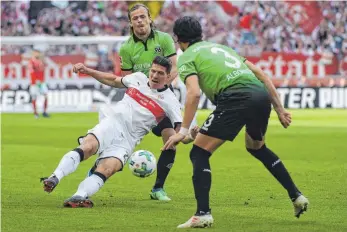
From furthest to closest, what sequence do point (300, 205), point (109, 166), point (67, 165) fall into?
point (109, 166) < point (67, 165) < point (300, 205)

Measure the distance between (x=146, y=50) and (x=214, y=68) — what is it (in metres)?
3.02

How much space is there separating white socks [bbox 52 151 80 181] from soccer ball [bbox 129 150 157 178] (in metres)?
1.05

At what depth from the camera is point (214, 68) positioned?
9672 mm

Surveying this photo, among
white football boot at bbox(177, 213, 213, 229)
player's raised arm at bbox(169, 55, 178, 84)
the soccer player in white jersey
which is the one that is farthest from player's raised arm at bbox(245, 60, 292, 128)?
player's raised arm at bbox(169, 55, 178, 84)

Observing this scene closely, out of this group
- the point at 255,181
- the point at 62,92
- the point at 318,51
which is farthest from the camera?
the point at 318,51

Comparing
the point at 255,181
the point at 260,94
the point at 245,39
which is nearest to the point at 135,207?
the point at 260,94

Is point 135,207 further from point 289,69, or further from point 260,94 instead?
point 289,69

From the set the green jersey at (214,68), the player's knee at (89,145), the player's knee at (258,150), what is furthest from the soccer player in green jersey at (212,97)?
the player's knee at (89,145)

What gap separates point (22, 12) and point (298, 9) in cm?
1315

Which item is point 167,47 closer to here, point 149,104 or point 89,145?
point 149,104

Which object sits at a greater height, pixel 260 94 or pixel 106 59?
pixel 260 94

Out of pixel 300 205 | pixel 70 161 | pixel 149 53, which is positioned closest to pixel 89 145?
pixel 70 161

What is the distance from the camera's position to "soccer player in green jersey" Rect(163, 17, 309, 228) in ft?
31.4

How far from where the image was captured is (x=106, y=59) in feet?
136
